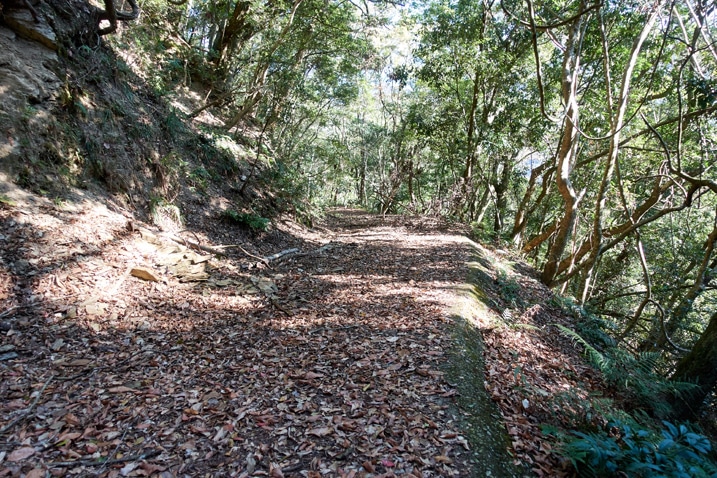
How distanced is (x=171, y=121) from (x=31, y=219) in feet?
16.9

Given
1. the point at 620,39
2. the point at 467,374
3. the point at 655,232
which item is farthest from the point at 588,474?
the point at 655,232

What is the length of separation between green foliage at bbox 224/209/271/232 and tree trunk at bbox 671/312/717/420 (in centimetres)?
862

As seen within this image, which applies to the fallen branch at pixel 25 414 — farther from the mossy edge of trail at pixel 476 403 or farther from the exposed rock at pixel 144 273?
the mossy edge of trail at pixel 476 403

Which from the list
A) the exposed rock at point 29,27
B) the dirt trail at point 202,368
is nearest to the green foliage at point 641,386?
the dirt trail at point 202,368

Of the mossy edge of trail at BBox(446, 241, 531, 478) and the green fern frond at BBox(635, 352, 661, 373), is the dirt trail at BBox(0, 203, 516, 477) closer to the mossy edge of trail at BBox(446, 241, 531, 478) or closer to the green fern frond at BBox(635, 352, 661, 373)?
the mossy edge of trail at BBox(446, 241, 531, 478)

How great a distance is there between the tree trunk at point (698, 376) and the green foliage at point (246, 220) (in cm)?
862

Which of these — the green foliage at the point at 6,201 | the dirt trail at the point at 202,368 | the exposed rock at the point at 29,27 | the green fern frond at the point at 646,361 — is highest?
the exposed rock at the point at 29,27

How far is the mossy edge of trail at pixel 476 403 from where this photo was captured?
292 centimetres

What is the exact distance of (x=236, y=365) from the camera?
436 centimetres

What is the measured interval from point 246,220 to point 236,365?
5775 millimetres

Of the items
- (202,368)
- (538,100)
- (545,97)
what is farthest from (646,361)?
(545,97)

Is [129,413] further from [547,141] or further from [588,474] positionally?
[547,141]

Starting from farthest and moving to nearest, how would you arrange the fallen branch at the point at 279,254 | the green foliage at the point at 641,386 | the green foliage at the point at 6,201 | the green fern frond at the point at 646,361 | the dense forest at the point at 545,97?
the dense forest at the point at 545,97, the fallen branch at the point at 279,254, the green fern frond at the point at 646,361, the green foliage at the point at 6,201, the green foliage at the point at 641,386

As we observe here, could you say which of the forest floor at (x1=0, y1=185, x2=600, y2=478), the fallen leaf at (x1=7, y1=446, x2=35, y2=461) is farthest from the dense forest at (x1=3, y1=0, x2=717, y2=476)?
the fallen leaf at (x1=7, y1=446, x2=35, y2=461)
